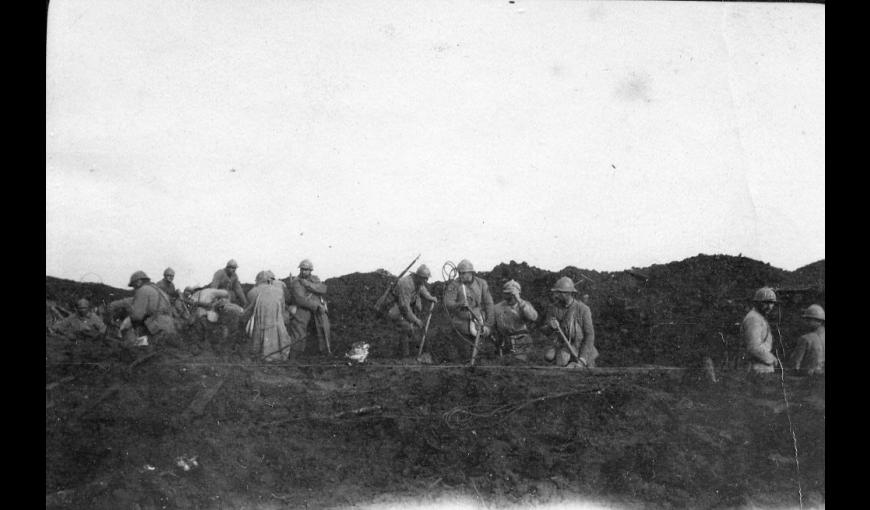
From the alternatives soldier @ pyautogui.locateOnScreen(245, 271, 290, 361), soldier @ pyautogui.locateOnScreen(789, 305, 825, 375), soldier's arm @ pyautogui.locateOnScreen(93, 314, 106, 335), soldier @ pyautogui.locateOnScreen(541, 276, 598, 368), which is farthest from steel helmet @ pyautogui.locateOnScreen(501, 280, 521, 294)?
soldier's arm @ pyautogui.locateOnScreen(93, 314, 106, 335)

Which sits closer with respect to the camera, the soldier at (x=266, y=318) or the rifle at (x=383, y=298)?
the soldier at (x=266, y=318)

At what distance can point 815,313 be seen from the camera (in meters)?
7.54

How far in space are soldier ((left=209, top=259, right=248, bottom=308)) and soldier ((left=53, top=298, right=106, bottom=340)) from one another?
126cm

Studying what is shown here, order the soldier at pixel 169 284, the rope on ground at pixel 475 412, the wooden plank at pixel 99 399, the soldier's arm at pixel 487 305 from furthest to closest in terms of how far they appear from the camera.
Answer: the soldier's arm at pixel 487 305 < the soldier at pixel 169 284 < the rope on ground at pixel 475 412 < the wooden plank at pixel 99 399

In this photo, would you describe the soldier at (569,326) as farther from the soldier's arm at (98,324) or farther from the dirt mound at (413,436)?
the soldier's arm at (98,324)

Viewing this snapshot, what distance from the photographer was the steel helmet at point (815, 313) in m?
7.52

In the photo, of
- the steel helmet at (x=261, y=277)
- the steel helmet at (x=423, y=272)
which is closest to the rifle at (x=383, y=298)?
the steel helmet at (x=423, y=272)

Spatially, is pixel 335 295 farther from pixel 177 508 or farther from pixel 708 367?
pixel 708 367

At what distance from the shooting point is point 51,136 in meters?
7.29

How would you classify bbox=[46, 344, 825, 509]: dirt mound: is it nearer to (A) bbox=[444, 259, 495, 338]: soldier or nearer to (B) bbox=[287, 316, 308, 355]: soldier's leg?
(B) bbox=[287, 316, 308, 355]: soldier's leg

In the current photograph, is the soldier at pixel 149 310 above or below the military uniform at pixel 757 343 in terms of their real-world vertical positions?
above

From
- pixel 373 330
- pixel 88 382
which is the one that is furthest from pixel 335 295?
pixel 88 382

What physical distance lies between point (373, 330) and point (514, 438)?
1.98 m

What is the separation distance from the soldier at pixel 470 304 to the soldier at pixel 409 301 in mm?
231
